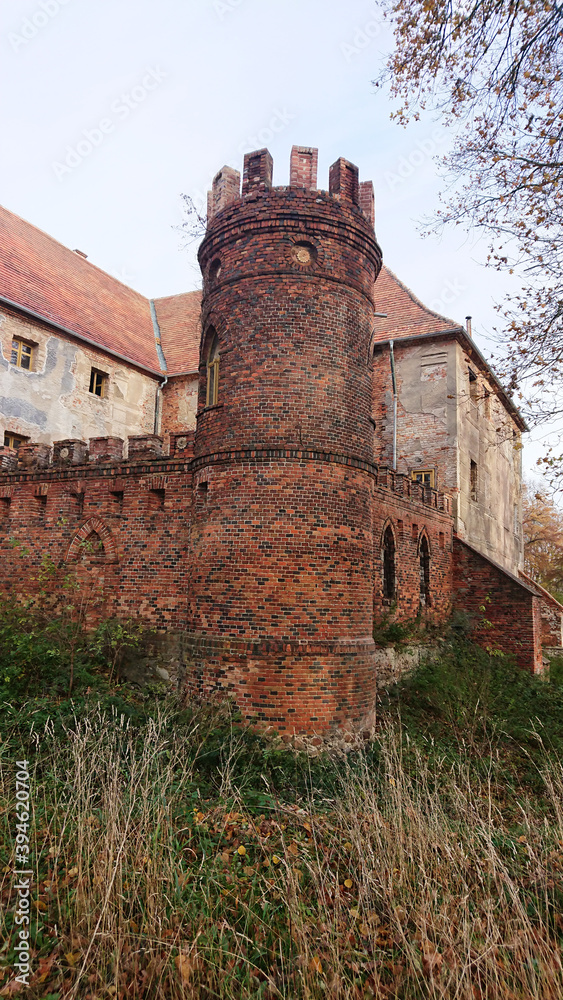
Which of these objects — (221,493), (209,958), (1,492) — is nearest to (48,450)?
(1,492)

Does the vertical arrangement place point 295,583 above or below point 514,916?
above

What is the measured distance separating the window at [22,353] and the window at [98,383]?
7.41ft

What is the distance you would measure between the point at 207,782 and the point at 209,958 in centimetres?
295

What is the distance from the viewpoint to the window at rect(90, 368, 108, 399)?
61.6ft

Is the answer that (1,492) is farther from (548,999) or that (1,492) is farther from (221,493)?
(548,999)

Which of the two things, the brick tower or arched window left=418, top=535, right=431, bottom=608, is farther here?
arched window left=418, top=535, right=431, bottom=608

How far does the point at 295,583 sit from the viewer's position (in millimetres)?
8234

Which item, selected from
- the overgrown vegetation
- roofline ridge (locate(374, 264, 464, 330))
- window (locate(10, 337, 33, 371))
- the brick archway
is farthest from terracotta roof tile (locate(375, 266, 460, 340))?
the overgrown vegetation

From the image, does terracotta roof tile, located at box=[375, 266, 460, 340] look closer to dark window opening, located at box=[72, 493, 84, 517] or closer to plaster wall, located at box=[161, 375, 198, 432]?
plaster wall, located at box=[161, 375, 198, 432]

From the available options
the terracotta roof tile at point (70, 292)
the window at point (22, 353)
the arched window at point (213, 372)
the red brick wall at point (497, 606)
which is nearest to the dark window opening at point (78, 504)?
the arched window at point (213, 372)

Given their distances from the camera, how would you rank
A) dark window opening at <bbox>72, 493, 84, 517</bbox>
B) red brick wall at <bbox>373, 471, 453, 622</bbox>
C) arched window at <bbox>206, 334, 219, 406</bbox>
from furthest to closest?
1. red brick wall at <bbox>373, 471, 453, 622</bbox>
2. dark window opening at <bbox>72, 493, 84, 517</bbox>
3. arched window at <bbox>206, 334, 219, 406</bbox>

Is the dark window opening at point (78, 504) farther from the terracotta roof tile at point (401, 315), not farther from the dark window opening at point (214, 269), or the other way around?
the terracotta roof tile at point (401, 315)

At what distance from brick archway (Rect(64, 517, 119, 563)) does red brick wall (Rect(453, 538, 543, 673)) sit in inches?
351

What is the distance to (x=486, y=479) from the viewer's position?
20391 millimetres
